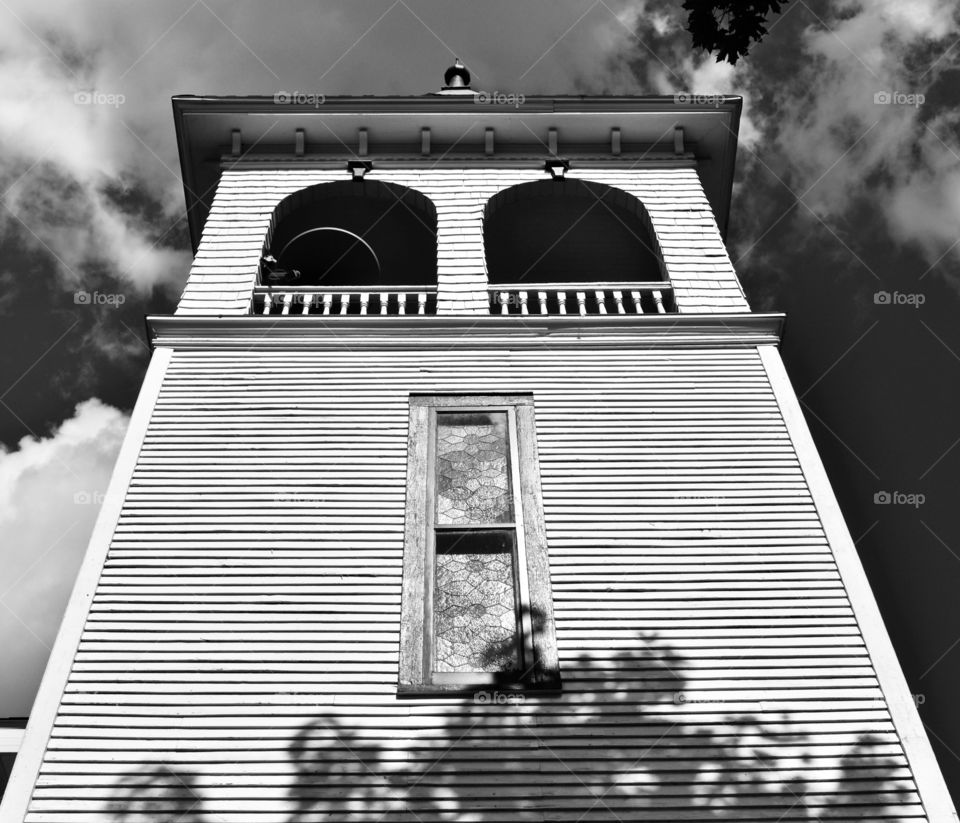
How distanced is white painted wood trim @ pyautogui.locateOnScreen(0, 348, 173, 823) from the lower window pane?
2.63 meters

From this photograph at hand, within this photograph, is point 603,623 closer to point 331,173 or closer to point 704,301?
point 704,301

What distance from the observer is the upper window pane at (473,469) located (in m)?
8.69

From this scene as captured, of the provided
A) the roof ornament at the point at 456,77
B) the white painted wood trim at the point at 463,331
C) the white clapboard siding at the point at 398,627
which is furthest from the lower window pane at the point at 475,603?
the roof ornament at the point at 456,77

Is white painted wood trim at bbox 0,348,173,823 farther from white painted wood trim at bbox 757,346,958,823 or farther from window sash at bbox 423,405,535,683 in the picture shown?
white painted wood trim at bbox 757,346,958,823

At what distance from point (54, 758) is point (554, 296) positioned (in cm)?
810

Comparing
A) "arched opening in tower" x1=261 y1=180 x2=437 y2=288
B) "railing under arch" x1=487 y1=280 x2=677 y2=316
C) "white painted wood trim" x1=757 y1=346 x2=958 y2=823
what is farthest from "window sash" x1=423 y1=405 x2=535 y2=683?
"arched opening in tower" x1=261 y1=180 x2=437 y2=288

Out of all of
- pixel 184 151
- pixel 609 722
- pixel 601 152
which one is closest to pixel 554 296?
pixel 601 152

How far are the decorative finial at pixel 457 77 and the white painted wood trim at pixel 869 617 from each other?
902 cm

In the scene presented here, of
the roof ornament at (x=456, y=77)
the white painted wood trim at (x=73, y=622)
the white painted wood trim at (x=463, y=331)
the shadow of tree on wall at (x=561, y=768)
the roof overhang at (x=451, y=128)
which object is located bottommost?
the shadow of tree on wall at (x=561, y=768)

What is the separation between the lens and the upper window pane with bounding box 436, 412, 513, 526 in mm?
8688

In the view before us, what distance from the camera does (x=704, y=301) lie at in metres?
11.2

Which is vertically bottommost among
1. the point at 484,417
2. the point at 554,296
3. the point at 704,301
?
the point at 484,417

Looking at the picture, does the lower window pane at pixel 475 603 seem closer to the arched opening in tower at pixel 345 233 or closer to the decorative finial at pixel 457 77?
the arched opening in tower at pixel 345 233

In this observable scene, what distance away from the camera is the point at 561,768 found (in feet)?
22.5
